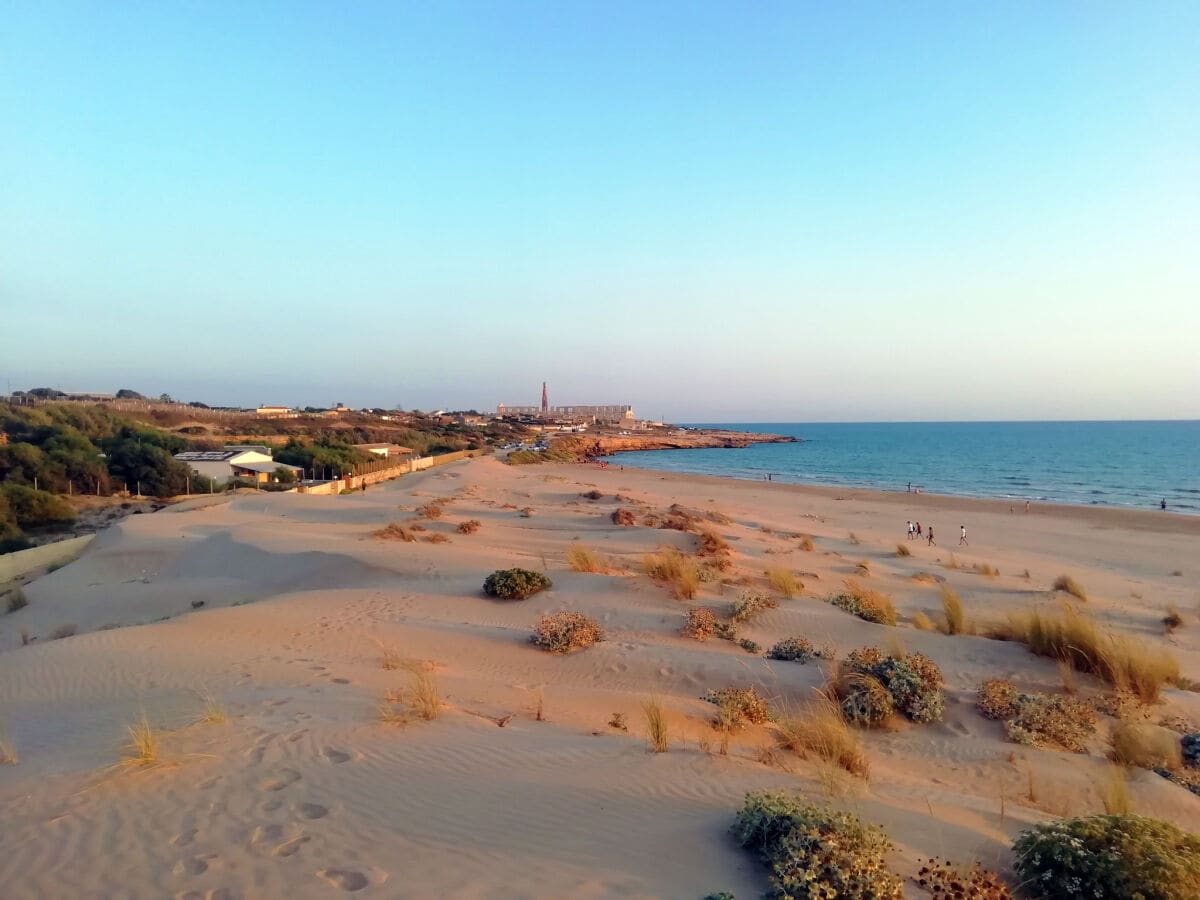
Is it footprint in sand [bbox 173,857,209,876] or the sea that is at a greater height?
footprint in sand [bbox 173,857,209,876]

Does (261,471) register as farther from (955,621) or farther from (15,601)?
(955,621)

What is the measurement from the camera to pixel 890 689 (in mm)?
8617

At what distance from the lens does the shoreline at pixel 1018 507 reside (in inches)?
1300

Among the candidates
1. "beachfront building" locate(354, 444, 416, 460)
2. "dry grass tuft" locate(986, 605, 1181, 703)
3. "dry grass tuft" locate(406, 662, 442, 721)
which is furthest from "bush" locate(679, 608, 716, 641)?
"beachfront building" locate(354, 444, 416, 460)

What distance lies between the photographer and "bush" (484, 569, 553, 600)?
45.2ft

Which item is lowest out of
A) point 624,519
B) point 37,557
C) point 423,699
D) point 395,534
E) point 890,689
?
point 37,557

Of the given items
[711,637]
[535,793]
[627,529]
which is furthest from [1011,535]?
[535,793]

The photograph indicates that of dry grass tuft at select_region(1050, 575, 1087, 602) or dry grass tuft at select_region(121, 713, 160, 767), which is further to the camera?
dry grass tuft at select_region(1050, 575, 1087, 602)

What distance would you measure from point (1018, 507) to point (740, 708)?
38268mm

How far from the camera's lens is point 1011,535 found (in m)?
30.5

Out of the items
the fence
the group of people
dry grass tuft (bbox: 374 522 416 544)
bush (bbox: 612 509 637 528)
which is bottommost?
the group of people

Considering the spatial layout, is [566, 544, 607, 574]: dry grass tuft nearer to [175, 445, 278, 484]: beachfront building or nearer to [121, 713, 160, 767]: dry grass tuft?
[121, 713, 160, 767]: dry grass tuft

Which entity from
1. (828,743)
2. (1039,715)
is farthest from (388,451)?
(828,743)

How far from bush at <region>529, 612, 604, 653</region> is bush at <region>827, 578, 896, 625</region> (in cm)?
491
